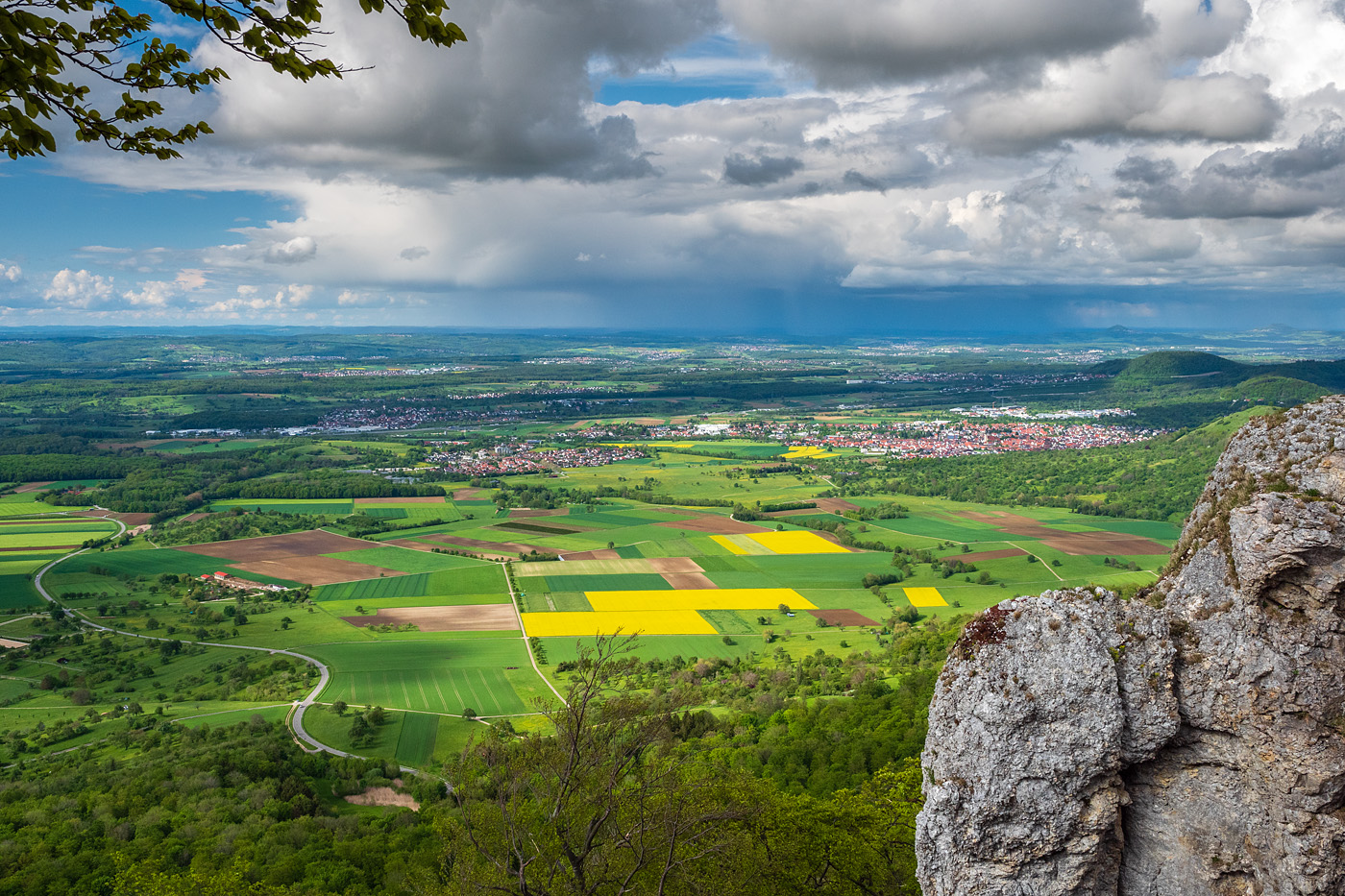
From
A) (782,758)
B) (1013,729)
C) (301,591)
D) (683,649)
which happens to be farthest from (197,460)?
(1013,729)

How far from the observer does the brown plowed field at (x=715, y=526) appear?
99.5 m

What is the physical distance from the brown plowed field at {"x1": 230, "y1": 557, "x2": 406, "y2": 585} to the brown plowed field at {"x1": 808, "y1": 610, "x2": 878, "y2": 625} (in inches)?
1725

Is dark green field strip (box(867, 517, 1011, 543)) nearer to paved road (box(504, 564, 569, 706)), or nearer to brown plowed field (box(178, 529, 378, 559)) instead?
paved road (box(504, 564, 569, 706))

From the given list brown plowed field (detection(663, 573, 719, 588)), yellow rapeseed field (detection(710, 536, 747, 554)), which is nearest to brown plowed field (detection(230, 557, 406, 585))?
brown plowed field (detection(663, 573, 719, 588))

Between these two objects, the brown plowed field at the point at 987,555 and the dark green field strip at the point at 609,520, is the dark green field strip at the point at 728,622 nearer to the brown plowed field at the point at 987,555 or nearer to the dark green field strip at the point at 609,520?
the brown plowed field at the point at 987,555

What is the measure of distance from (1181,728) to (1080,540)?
89073mm

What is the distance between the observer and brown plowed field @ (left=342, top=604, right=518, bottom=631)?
220 feet

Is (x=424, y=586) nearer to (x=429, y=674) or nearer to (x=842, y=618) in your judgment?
(x=429, y=674)

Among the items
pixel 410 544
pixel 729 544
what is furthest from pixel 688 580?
pixel 410 544

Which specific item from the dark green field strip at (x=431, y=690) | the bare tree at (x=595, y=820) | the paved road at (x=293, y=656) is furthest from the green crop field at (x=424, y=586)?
the bare tree at (x=595, y=820)

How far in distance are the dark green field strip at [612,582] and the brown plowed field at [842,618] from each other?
50.5 ft

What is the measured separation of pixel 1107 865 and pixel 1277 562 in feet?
16.9

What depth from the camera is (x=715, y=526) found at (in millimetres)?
102812

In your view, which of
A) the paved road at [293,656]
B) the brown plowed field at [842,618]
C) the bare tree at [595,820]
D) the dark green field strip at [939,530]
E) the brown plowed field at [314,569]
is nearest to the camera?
the bare tree at [595,820]
